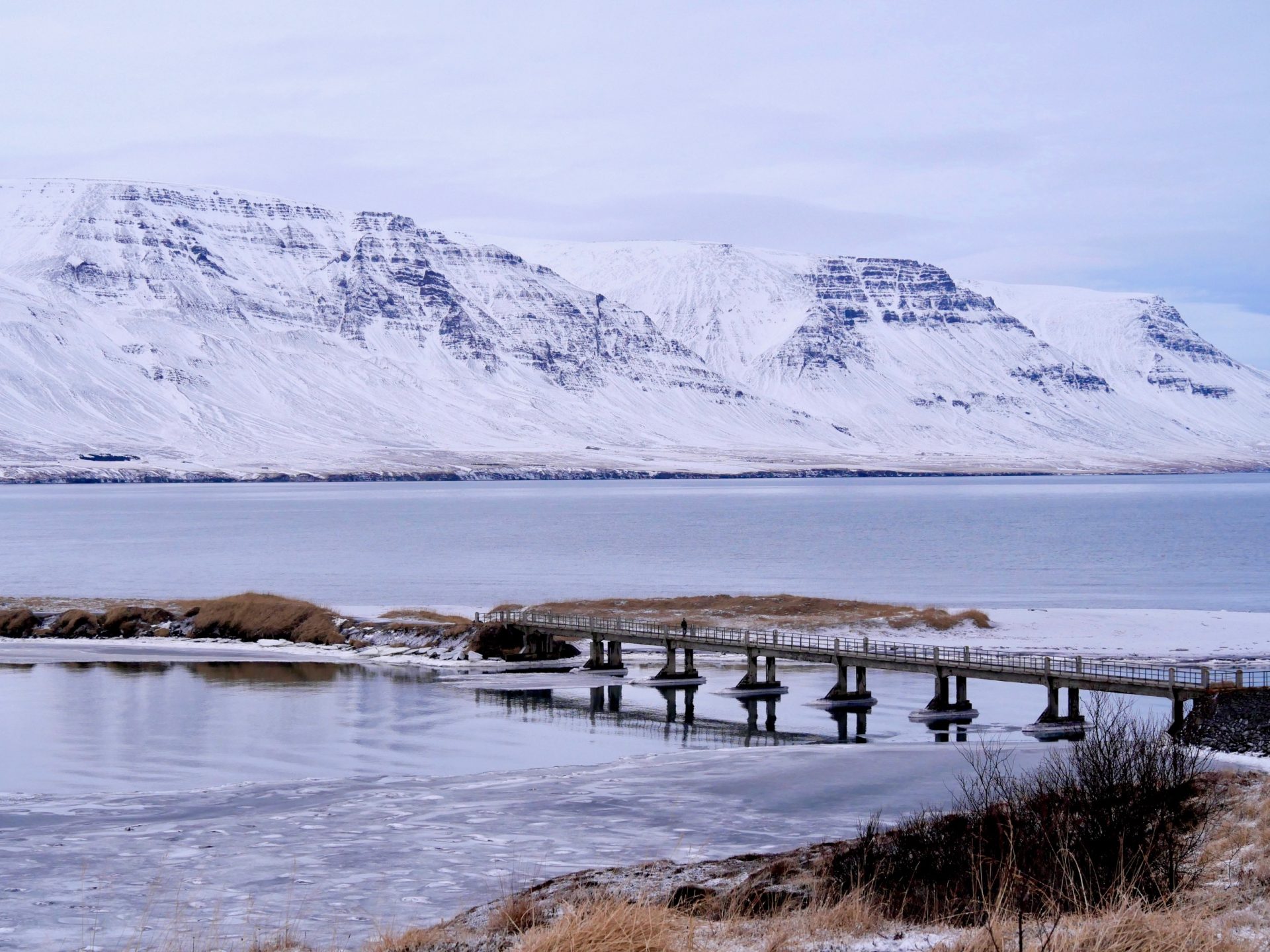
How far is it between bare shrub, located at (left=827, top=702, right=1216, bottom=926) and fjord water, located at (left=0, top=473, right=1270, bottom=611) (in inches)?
2256

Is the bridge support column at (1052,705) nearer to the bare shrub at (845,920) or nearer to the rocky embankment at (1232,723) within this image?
the rocky embankment at (1232,723)

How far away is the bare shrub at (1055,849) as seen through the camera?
1512cm

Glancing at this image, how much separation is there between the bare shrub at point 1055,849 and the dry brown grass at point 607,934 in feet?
10.2

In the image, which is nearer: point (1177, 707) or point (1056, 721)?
point (1177, 707)

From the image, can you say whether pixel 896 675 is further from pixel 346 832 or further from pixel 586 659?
pixel 346 832

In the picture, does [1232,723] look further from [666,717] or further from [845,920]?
[845,920]

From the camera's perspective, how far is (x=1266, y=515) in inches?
6944

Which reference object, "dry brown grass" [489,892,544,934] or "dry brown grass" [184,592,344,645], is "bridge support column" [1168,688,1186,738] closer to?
"dry brown grass" [489,892,544,934]

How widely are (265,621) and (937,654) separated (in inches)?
1302

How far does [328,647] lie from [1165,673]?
1332 inches

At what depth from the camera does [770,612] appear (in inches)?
2768

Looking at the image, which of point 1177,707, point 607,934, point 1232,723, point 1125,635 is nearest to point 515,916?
point 607,934

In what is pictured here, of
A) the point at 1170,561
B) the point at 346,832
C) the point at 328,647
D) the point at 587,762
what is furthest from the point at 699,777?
the point at 1170,561

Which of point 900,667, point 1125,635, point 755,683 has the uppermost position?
point 1125,635
